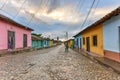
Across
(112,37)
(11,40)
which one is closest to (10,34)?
(11,40)

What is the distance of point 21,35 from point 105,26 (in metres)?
15.6

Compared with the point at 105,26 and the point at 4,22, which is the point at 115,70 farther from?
the point at 4,22

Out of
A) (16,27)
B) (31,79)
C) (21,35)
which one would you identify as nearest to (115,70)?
(31,79)

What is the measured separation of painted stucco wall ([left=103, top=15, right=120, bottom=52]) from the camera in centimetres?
1213

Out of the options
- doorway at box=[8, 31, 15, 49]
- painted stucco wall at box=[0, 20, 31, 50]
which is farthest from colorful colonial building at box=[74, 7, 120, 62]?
doorway at box=[8, 31, 15, 49]

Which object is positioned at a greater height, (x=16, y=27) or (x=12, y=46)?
(x=16, y=27)

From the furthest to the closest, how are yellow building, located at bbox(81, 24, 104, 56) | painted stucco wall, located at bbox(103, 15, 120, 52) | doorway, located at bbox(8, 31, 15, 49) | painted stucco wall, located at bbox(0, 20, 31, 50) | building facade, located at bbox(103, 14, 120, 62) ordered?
doorway, located at bbox(8, 31, 15, 49) → painted stucco wall, located at bbox(0, 20, 31, 50) → yellow building, located at bbox(81, 24, 104, 56) → painted stucco wall, located at bbox(103, 15, 120, 52) → building facade, located at bbox(103, 14, 120, 62)

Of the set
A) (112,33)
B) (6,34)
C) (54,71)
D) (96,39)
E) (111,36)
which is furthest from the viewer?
(6,34)

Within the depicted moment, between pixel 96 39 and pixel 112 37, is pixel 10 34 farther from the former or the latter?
pixel 112 37

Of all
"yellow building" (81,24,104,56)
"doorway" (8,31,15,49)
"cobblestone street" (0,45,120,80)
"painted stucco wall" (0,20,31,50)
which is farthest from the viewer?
"doorway" (8,31,15,49)

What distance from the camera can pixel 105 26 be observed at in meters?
14.9

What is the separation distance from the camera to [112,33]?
1325 centimetres

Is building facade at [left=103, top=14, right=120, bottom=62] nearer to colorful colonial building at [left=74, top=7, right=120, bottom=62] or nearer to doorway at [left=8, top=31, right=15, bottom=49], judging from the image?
colorful colonial building at [left=74, top=7, right=120, bottom=62]

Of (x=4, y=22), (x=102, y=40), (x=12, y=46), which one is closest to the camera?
(x=102, y=40)
